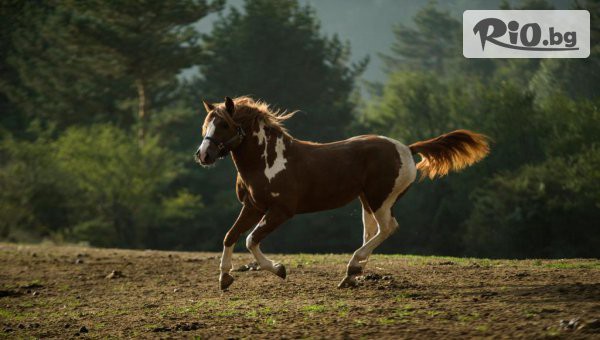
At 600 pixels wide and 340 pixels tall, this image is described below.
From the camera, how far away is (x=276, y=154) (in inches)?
429

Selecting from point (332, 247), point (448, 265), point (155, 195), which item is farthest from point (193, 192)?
point (448, 265)

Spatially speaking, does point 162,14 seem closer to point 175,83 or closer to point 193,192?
point 175,83

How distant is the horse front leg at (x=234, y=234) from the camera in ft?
35.6

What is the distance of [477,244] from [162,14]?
20.3 meters

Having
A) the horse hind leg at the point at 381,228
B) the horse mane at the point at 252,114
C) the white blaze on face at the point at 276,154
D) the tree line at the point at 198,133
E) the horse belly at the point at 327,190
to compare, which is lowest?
the horse hind leg at the point at 381,228

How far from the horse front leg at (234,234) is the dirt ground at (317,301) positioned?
20 cm

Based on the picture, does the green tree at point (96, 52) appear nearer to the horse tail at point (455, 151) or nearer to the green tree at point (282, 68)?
the green tree at point (282, 68)

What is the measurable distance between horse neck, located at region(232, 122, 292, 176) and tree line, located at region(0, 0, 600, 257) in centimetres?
2519

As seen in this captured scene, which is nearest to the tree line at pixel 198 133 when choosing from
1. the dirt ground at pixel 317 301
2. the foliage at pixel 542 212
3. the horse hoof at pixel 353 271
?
the foliage at pixel 542 212

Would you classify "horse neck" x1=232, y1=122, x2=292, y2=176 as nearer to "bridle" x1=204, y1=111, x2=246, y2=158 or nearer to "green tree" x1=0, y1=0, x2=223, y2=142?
"bridle" x1=204, y1=111, x2=246, y2=158

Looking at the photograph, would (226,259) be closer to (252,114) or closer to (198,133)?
(252,114)

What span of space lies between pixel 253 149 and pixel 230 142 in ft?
1.14

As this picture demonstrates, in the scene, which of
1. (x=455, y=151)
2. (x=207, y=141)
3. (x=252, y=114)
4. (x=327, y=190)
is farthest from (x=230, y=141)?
(x=455, y=151)

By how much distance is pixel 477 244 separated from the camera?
141 ft
